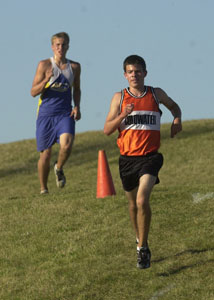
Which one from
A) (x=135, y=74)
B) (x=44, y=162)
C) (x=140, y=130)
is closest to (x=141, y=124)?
(x=140, y=130)

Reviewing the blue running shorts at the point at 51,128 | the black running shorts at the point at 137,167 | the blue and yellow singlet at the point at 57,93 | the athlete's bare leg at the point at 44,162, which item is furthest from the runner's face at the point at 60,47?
the black running shorts at the point at 137,167

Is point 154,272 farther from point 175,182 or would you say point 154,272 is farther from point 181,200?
point 175,182

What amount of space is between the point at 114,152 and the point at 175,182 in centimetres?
629

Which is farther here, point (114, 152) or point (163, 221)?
point (114, 152)

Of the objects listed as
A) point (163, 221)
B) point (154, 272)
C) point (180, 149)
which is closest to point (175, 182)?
point (180, 149)

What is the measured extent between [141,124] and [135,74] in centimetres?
58

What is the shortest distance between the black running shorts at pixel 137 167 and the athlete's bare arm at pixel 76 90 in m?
4.44

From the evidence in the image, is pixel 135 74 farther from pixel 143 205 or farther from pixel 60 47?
pixel 60 47

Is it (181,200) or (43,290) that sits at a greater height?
(43,290)

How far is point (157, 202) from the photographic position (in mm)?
11367

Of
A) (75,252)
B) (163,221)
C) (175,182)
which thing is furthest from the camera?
(175,182)

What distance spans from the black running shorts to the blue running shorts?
4.51m

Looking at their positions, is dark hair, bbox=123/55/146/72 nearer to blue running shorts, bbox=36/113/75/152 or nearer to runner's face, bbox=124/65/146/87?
runner's face, bbox=124/65/146/87

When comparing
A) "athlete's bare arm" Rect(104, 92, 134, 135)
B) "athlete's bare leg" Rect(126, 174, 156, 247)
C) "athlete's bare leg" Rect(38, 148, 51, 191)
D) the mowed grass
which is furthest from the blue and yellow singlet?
"athlete's bare leg" Rect(126, 174, 156, 247)
